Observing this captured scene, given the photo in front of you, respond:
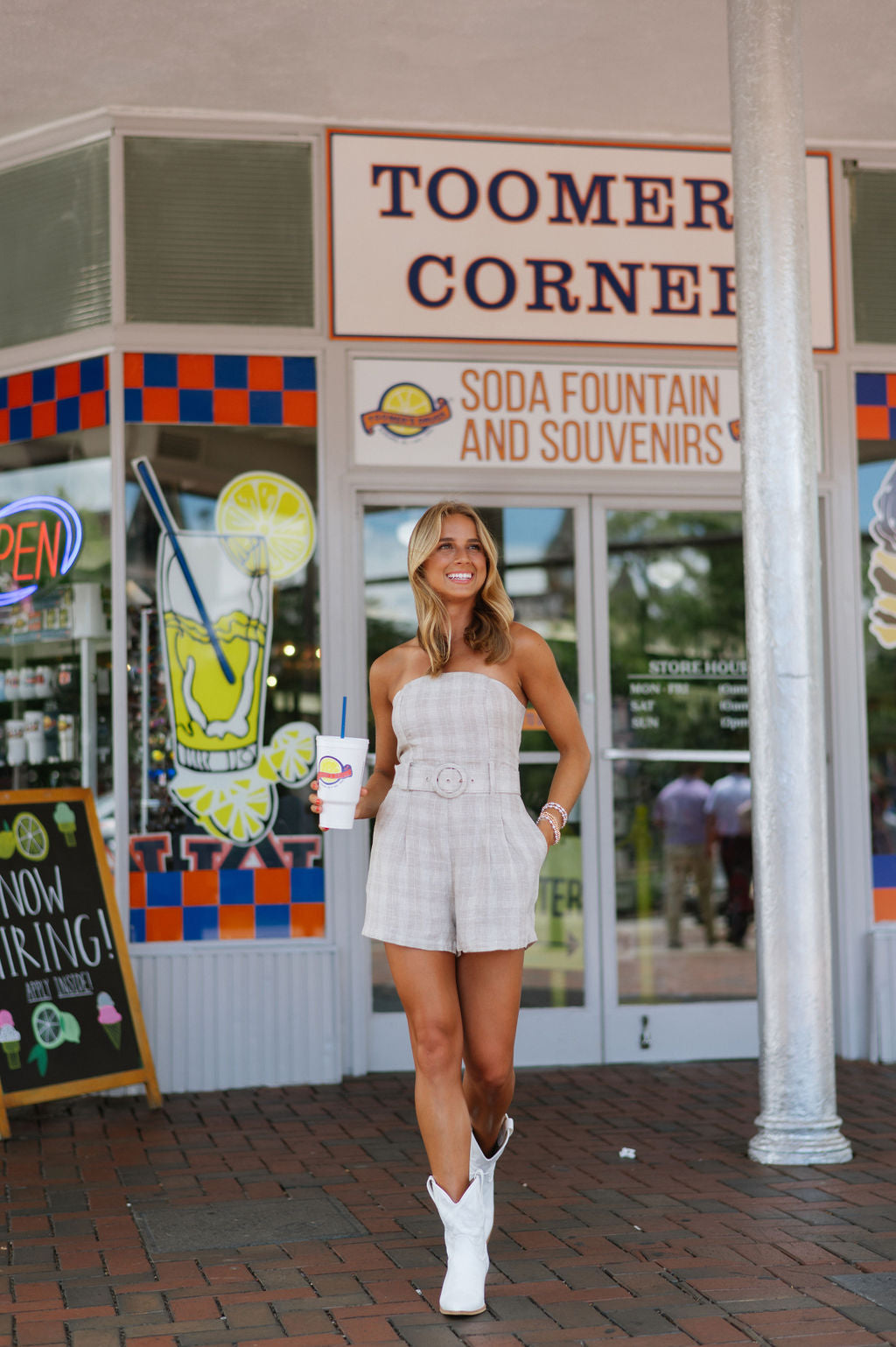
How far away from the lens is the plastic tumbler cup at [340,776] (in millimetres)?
3289

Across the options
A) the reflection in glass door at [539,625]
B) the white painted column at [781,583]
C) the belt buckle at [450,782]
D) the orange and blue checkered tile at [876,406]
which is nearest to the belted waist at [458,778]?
the belt buckle at [450,782]

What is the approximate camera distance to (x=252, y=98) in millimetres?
6020

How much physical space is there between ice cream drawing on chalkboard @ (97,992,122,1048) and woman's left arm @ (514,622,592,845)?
2.63 meters

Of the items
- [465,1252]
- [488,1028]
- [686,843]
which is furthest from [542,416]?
[465,1252]

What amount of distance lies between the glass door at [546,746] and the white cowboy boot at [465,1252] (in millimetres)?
2865

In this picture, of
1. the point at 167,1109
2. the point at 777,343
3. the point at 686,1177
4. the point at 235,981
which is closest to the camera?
the point at 686,1177

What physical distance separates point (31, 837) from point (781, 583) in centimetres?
287

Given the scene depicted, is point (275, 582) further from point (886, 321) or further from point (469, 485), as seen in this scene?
point (886, 321)

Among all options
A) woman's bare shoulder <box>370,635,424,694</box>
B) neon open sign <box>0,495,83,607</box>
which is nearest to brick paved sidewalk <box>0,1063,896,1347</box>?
woman's bare shoulder <box>370,635,424,694</box>

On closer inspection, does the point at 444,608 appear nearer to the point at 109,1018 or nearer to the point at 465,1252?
the point at 465,1252

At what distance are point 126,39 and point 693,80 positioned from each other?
221 cm

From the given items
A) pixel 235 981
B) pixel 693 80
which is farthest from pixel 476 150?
pixel 235 981

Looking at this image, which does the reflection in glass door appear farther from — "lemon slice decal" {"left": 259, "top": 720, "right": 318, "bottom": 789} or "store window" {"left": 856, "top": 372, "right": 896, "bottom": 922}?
"store window" {"left": 856, "top": 372, "right": 896, "bottom": 922}

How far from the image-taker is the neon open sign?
613 centimetres
